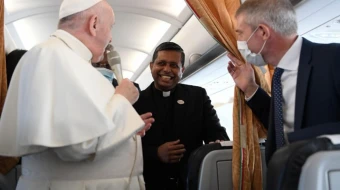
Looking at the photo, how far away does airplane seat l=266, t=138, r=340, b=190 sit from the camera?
2.93ft

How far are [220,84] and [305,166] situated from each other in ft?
17.8

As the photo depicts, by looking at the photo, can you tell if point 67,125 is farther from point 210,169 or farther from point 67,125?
point 210,169

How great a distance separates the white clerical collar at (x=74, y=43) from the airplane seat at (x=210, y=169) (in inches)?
38.7

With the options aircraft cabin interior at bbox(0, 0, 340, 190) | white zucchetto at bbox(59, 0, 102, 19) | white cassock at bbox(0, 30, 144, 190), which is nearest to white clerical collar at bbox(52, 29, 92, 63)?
white cassock at bbox(0, 30, 144, 190)

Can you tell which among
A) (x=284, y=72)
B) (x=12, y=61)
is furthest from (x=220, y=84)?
(x=12, y=61)

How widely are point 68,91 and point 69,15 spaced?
51 cm

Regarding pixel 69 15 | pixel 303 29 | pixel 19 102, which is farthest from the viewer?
pixel 303 29

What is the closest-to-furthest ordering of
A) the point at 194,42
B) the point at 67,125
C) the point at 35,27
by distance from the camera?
1. the point at 67,125
2. the point at 194,42
3. the point at 35,27

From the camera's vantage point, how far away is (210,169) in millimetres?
2254

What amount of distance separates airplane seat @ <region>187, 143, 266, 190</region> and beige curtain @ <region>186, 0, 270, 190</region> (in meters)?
0.06

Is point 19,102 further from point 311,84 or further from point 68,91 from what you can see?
point 311,84

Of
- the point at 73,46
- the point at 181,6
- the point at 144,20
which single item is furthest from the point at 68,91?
the point at 144,20

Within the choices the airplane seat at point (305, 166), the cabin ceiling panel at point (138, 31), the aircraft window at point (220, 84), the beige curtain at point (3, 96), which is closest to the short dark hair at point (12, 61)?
the beige curtain at point (3, 96)

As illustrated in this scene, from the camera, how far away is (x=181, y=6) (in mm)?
4844
